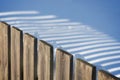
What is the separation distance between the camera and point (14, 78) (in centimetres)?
164

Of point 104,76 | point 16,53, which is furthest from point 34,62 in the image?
point 104,76

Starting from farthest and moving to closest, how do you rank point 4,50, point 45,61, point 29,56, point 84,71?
point 4,50 < point 29,56 < point 45,61 < point 84,71

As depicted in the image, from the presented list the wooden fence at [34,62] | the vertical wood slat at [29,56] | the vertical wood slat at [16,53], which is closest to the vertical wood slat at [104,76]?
the wooden fence at [34,62]

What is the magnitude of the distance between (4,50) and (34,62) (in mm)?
424

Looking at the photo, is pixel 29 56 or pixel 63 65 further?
pixel 29 56

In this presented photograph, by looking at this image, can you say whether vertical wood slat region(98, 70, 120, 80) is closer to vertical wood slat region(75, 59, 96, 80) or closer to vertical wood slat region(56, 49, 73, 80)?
vertical wood slat region(75, 59, 96, 80)

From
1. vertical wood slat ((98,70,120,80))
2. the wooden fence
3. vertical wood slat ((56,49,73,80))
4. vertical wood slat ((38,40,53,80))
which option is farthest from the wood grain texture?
vertical wood slat ((98,70,120,80))

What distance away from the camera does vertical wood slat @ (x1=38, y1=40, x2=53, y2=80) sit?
1267 millimetres

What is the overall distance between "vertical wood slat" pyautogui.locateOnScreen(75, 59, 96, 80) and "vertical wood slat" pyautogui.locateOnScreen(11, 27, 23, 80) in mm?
516

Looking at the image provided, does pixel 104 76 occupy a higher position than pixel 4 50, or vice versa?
pixel 4 50

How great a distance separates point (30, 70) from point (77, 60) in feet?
1.49

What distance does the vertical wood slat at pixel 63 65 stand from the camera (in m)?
1.12

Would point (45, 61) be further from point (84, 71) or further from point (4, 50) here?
point (4, 50)

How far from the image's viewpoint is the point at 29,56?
1.43 m
